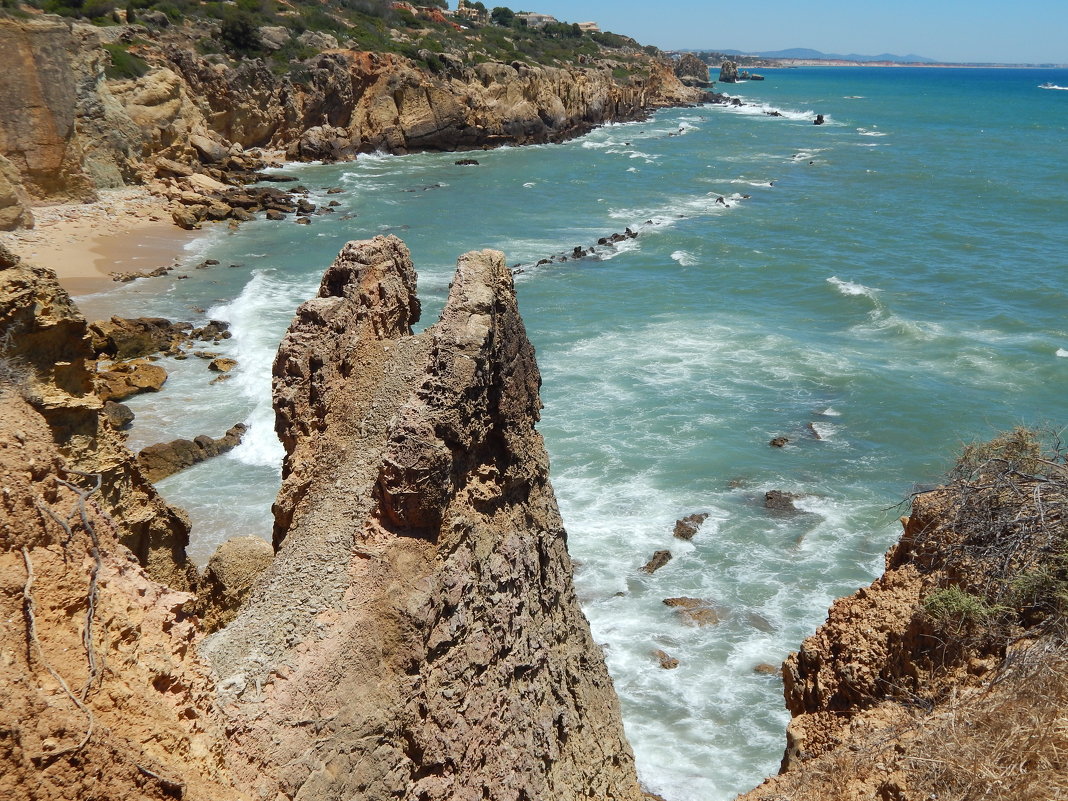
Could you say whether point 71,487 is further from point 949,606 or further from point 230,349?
point 230,349

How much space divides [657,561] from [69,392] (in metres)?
10.6

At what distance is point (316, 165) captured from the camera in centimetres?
5834

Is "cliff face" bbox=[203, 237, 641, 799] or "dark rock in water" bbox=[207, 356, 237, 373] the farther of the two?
"dark rock in water" bbox=[207, 356, 237, 373]

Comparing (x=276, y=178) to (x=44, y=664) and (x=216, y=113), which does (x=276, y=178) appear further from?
(x=44, y=664)

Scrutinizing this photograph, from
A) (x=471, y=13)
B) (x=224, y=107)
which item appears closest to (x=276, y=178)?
(x=224, y=107)

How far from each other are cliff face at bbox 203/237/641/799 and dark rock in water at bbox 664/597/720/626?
7194 millimetres

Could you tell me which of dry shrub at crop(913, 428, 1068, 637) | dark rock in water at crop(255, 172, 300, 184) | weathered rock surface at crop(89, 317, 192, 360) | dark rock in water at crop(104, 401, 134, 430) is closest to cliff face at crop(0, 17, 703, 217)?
dark rock in water at crop(255, 172, 300, 184)

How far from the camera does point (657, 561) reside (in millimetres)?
15922

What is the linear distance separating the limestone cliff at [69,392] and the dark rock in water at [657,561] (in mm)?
8982

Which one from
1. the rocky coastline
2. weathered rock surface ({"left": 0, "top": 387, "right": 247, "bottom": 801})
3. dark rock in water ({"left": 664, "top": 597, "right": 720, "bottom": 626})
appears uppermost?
the rocky coastline

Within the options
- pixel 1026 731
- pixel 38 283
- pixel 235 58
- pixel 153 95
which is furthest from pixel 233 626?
pixel 235 58

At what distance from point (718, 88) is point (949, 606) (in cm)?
16714

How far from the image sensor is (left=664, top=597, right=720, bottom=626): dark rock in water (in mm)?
14586

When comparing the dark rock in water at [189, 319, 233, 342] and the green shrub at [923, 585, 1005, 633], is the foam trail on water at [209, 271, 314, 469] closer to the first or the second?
the dark rock in water at [189, 319, 233, 342]
